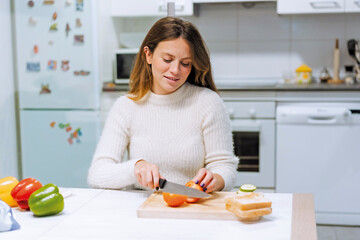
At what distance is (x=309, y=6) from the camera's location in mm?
→ 3090

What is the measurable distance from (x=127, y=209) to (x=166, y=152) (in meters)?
0.44

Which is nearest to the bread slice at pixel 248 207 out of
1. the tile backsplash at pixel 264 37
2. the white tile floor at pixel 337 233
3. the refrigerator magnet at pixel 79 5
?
the white tile floor at pixel 337 233

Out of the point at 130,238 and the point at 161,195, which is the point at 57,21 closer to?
the point at 161,195

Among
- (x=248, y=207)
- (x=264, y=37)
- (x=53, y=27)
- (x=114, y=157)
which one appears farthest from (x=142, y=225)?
(x=264, y=37)

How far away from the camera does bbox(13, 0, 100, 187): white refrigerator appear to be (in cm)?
298

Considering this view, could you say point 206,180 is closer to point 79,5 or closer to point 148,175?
point 148,175

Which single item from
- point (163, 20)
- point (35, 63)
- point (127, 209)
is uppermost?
point (163, 20)

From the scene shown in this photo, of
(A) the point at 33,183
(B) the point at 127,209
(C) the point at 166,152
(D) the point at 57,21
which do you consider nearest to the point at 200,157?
(C) the point at 166,152

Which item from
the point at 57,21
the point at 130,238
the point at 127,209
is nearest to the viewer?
the point at 130,238

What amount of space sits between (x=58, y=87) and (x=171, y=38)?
162 centimetres

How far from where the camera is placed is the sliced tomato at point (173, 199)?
1202mm

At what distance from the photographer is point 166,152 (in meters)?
1.66

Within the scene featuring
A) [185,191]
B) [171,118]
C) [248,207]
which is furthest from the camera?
[171,118]

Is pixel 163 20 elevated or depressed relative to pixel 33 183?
elevated
